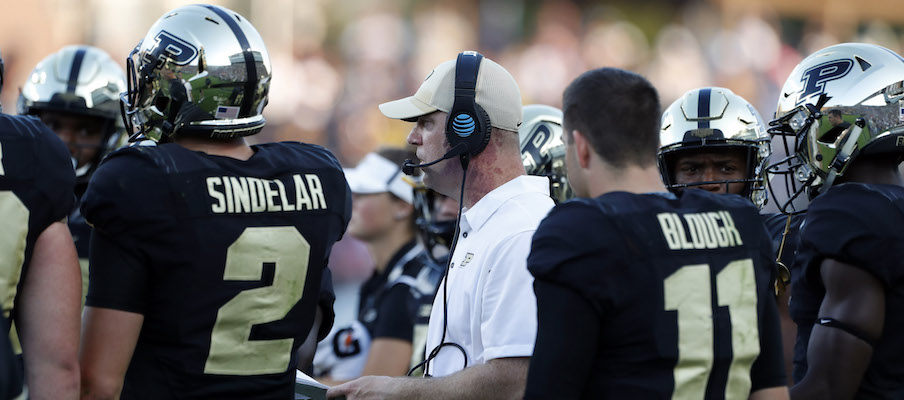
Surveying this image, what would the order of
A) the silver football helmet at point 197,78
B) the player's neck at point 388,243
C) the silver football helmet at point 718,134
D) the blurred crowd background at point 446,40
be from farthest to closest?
the blurred crowd background at point 446,40, the player's neck at point 388,243, the silver football helmet at point 718,134, the silver football helmet at point 197,78

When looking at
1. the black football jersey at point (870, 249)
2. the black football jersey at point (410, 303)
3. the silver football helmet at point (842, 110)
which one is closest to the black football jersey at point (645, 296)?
the black football jersey at point (870, 249)

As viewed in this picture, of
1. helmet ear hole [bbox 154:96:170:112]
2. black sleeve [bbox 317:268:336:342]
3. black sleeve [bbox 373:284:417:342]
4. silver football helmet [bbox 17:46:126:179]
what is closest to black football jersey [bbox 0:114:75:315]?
helmet ear hole [bbox 154:96:170:112]

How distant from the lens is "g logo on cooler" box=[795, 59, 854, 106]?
3.25 metres

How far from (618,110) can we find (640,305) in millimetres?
457

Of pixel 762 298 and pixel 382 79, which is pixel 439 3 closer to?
pixel 382 79

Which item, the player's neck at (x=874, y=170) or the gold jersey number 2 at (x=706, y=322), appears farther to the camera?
the player's neck at (x=874, y=170)

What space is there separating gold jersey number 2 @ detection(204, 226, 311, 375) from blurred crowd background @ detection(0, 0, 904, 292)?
10.1 meters

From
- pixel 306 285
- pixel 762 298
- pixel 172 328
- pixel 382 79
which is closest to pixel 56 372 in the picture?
pixel 172 328

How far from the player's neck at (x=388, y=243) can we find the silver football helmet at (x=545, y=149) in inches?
68.3

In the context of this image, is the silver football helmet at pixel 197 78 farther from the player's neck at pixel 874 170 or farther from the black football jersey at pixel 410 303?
the black football jersey at pixel 410 303

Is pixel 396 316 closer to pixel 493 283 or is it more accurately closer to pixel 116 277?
pixel 493 283

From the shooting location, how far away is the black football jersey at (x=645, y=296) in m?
2.11

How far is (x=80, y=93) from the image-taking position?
4.34m

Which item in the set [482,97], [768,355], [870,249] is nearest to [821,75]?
[870,249]
